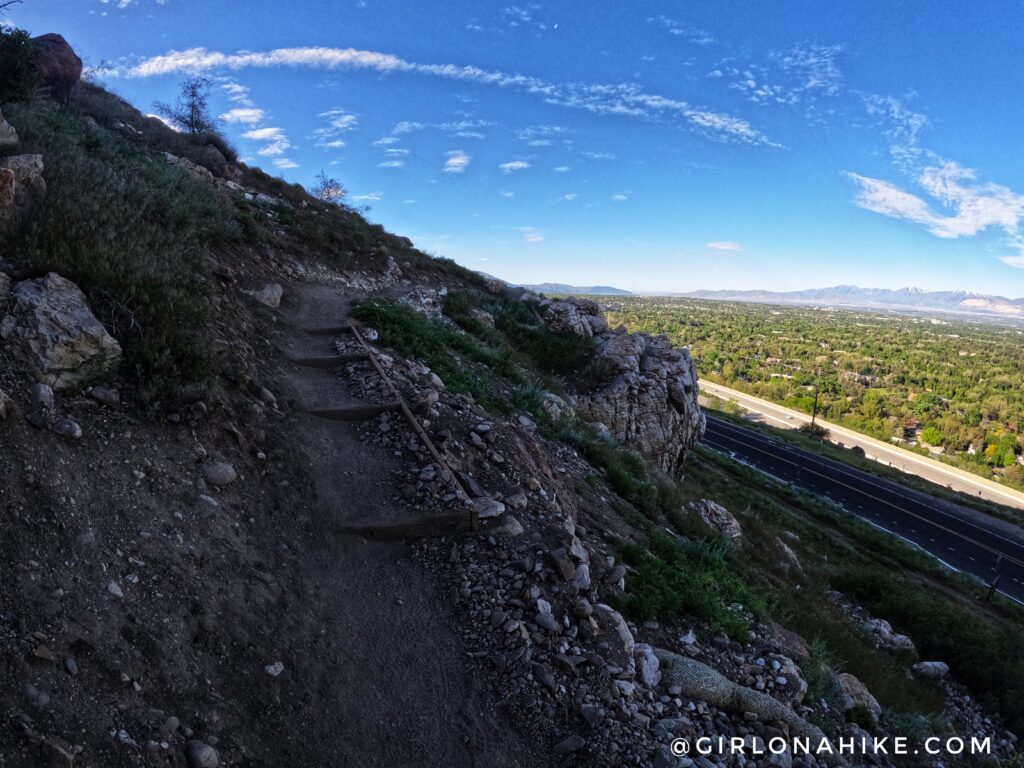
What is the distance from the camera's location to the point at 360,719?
383 cm

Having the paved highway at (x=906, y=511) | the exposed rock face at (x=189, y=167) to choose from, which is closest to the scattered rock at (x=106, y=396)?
the exposed rock face at (x=189, y=167)

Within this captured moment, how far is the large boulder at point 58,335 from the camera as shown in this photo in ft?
14.4

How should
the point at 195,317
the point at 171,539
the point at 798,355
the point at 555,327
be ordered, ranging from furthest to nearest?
the point at 798,355
the point at 555,327
the point at 195,317
the point at 171,539

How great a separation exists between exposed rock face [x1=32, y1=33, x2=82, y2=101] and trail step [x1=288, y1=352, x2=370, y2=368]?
10.8 meters

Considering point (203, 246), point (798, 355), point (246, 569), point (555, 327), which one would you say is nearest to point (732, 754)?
point (246, 569)

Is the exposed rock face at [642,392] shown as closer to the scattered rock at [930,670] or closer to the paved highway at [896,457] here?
the scattered rock at [930,670]

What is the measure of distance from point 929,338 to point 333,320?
198m

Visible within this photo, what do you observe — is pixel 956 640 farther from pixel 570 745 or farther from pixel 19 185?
pixel 19 185

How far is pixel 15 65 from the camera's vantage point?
10.5 meters

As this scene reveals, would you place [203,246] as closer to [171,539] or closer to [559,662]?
[171,539]

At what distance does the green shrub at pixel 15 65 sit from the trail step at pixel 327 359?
821 cm

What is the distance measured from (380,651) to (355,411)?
3400 mm

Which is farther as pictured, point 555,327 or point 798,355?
point 798,355

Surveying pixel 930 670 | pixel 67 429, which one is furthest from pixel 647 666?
pixel 930 670
